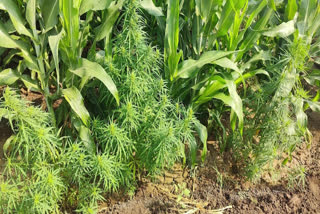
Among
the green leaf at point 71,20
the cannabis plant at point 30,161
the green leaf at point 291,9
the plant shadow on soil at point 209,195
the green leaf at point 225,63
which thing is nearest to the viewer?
the cannabis plant at point 30,161

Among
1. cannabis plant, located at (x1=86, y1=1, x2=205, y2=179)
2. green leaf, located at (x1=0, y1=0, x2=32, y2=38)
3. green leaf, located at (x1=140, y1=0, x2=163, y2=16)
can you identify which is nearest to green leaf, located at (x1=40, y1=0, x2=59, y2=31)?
green leaf, located at (x1=0, y1=0, x2=32, y2=38)

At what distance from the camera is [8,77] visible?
91.7 inches

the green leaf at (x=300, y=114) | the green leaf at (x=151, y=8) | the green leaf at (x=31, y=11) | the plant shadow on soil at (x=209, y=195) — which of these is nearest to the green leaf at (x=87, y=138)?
the plant shadow on soil at (x=209, y=195)

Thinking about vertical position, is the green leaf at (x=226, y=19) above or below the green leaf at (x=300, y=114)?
above

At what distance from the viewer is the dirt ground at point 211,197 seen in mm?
2545

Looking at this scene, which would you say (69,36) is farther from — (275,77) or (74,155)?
(275,77)

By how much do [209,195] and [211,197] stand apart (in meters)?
0.02

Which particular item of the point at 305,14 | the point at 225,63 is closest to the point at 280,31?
the point at 305,14

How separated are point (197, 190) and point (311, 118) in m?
1.29

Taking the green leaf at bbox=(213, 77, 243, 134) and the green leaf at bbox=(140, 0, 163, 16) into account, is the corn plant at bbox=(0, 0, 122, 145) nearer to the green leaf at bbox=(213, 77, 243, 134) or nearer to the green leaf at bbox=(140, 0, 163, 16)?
the green leaf at bbox=(140, 0, 163, 16)

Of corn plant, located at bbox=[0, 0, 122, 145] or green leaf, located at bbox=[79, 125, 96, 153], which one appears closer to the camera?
corn plant, located at bbox=[0, 0, 122, 145]

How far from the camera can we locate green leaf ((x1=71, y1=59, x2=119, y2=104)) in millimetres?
2119

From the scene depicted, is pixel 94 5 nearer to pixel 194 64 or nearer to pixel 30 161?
pixel 194 64

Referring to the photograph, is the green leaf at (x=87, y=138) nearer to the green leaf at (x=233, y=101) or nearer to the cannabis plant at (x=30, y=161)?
the cannabis plant at (x=30, y=161)
